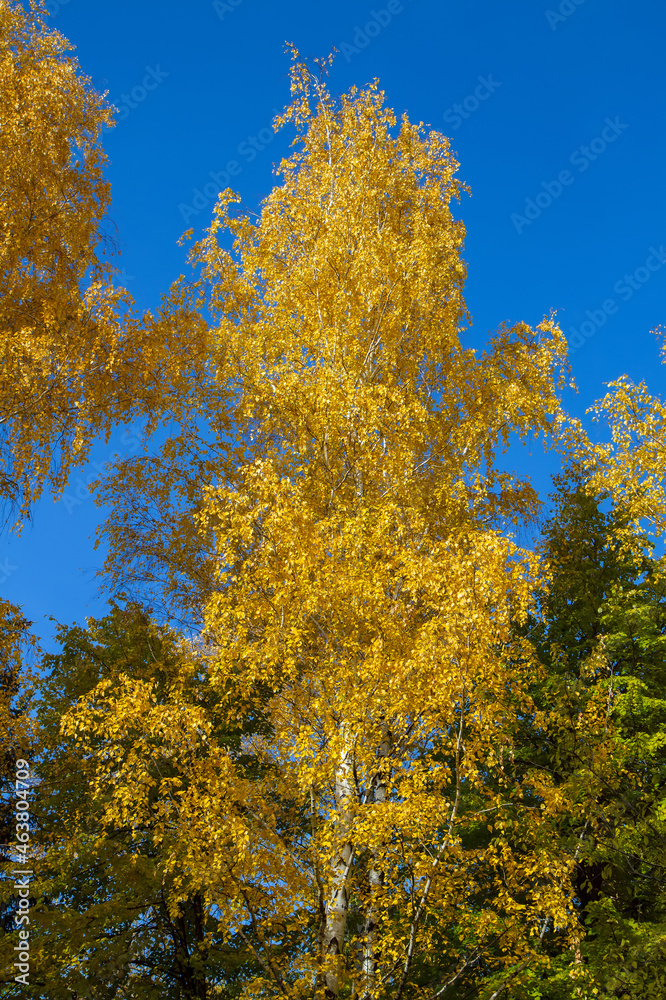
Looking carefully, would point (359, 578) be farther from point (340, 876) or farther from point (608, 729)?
point (608, 729)

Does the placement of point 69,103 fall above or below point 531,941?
above

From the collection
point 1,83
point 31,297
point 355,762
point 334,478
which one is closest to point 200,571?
point 334,478

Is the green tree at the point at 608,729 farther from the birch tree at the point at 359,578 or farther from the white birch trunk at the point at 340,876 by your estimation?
the white birch trunk at the point at 340,876

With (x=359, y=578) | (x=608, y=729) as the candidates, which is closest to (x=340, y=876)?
(x=359, y=578)

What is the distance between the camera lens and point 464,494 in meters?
12.3

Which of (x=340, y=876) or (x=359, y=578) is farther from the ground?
(x=359, y=578)

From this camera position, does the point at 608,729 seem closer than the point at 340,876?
No

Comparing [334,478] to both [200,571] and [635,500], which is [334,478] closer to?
[200,571]

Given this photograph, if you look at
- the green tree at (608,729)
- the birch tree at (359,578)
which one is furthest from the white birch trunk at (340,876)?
the green tree at (608,729)

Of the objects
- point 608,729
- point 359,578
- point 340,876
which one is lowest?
point 340,876

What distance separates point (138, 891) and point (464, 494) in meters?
8.80

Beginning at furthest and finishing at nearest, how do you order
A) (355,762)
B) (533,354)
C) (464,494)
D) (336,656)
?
(533,354), (464,494), (336,656), (355,762)

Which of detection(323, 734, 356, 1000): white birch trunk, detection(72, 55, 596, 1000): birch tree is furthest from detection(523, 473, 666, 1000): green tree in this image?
detection(323, 734, 356, 1000): white birch trunk

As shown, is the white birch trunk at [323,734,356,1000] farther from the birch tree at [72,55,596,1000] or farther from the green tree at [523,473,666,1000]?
the green tree at [523,473,666,1000]
